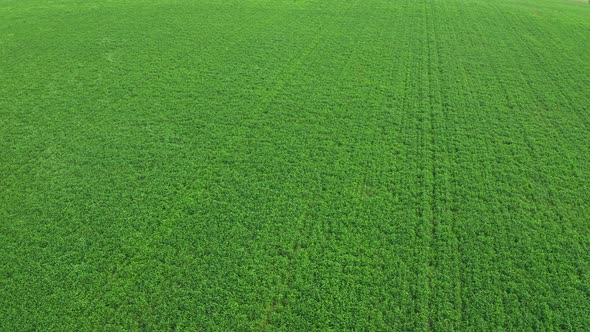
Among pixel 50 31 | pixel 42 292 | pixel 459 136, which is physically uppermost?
pixel 50 31

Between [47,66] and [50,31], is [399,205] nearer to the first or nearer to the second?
[47,66]

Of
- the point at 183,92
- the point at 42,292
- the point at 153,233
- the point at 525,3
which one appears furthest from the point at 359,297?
the point at 525,3

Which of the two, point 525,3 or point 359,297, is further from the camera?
point 525,3

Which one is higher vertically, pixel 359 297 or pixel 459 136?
pixel 459 136

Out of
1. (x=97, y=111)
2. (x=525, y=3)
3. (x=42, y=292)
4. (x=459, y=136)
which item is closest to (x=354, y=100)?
(x=459, y=136)

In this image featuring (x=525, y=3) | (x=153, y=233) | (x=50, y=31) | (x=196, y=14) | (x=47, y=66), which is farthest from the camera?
(x=525, y=3)

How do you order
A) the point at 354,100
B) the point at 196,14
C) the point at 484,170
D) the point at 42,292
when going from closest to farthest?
the point at 42,292 < the point at 484,170 < the point at 354,100 < the point at 196,14
